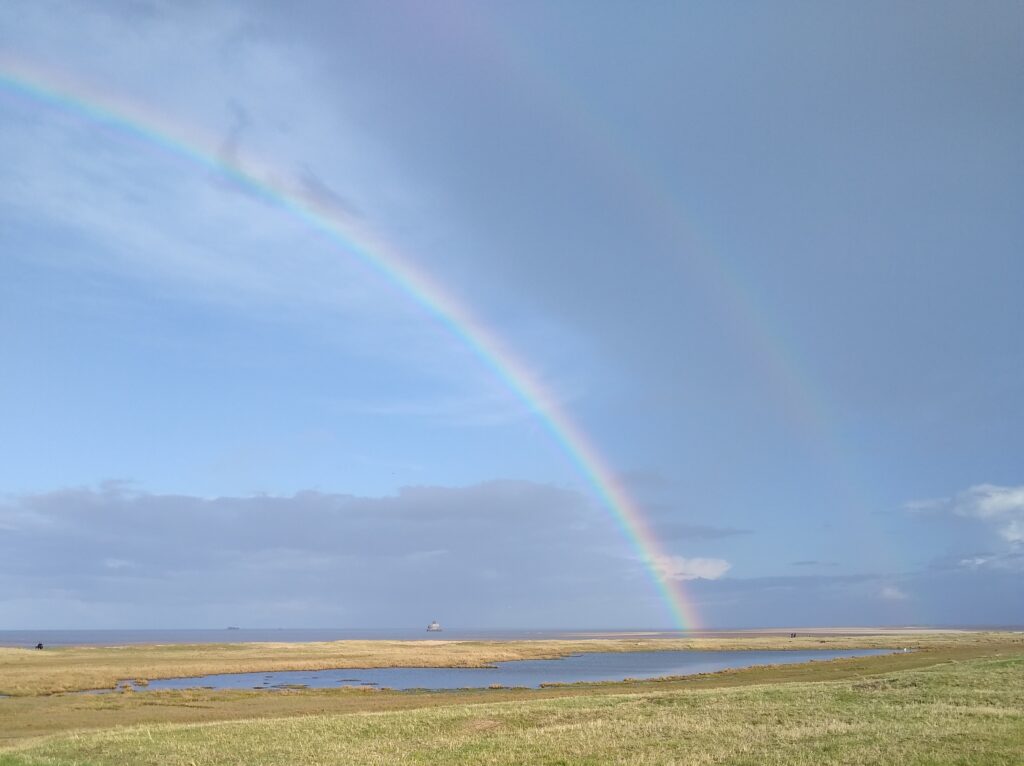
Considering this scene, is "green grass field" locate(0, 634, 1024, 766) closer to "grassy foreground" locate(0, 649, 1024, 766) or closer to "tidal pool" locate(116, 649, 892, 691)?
"grassy foreground" locate(0, 649, 1024, 766)

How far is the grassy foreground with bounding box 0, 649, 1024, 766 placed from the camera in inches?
943

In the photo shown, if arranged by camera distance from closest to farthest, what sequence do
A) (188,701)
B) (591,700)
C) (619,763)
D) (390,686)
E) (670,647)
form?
(619,763) < (591,700) < (188,701) < (390,686) < (670,647)

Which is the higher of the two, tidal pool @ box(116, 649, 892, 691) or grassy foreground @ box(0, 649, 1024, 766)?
tidal pool @ box(116, 649, 892, 691)

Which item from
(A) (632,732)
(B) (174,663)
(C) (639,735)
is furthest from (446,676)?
(C) (639,735)

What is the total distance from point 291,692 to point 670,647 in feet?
403

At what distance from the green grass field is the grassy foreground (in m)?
0.06

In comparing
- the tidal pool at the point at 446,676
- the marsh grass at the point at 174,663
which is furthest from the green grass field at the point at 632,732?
the tidal pool at the point at 446,676

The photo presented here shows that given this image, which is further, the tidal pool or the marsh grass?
the tidal pool

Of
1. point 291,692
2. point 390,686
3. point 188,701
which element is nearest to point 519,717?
point 188,701

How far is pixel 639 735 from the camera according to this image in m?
28.4

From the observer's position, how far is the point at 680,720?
3158cm

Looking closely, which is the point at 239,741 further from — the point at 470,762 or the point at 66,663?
the point at 66,663

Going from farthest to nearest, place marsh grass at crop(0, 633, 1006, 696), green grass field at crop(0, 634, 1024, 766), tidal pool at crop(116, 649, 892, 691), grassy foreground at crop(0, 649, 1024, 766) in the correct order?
tidal pool at crop(116, 649, 892, 691)
marsh grass at crop(0, 633, 1006, 696)
green grass field at crop(0, 634, 1024, 766)
grassy foreground at crop(0, 649, 1024, 766)

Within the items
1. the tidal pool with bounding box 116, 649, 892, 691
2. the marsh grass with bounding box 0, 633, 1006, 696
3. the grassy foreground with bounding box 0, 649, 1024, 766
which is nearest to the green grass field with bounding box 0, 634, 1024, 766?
the grassy foreground with bounding box 0, 649, 1024, 766
